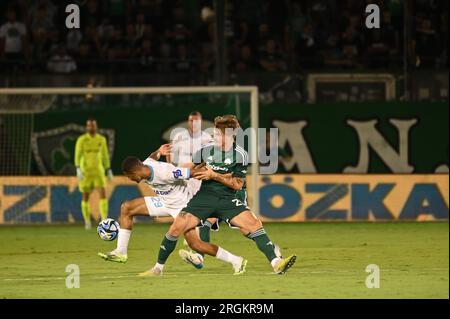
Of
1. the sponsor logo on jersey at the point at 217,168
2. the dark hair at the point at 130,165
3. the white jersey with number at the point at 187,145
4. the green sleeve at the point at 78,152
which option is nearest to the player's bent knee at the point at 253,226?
the sponsor logo on jersey at the point at 217,168

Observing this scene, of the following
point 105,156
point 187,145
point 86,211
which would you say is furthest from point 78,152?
point 187,145

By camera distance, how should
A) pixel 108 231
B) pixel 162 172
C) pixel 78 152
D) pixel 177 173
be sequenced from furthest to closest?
pixel 78 152 → pixel 108 231 → pixel 162 172 → pixel 177 173

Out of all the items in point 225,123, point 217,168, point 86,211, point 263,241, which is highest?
point 225,123

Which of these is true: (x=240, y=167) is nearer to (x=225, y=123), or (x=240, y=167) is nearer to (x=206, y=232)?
(x=225, y=123)

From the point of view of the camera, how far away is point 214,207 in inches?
488

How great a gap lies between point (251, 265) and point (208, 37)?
1068cm

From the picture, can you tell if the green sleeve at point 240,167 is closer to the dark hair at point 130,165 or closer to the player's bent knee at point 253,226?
the player's bent knee at point 253,226

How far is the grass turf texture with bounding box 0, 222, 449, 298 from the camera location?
36.7 feet

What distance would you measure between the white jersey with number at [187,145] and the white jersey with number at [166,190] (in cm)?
111

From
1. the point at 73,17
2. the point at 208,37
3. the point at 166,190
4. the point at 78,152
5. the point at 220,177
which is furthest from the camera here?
the point at 208,37

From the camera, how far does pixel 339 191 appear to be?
21.6 meters

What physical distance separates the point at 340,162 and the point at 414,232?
3.18 meters

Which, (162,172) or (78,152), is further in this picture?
(78,152)

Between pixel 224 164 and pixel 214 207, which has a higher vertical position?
pixel 224 164
